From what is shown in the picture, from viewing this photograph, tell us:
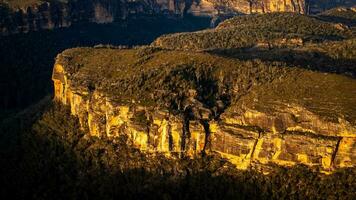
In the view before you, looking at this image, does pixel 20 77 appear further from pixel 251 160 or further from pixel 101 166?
pixel 251 160

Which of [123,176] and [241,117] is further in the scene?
[123,176]

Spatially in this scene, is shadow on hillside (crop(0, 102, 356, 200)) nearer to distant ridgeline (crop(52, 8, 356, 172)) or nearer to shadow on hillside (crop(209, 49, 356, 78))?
distant ridgeline (crop(52, 8, 356, 172))

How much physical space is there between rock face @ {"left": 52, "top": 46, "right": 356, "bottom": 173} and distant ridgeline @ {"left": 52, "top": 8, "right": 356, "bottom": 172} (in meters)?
0.13

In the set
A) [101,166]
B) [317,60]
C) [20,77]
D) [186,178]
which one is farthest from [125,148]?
[20,77]

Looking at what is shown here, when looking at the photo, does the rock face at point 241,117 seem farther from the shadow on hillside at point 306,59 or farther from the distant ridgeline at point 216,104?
the shadow on hillside at point 306,59

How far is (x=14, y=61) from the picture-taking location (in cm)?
18538

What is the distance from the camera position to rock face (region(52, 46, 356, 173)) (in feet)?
283

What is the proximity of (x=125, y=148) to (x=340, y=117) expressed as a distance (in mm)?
32105

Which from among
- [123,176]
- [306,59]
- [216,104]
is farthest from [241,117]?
[306,59]

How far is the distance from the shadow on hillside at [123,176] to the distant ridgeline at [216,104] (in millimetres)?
1798

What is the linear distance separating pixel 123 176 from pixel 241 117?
1902 cm

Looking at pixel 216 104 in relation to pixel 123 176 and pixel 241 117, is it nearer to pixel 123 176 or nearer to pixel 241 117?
pixel 241 117

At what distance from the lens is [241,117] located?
9200 centimetres

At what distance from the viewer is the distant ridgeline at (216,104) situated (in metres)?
87.0
